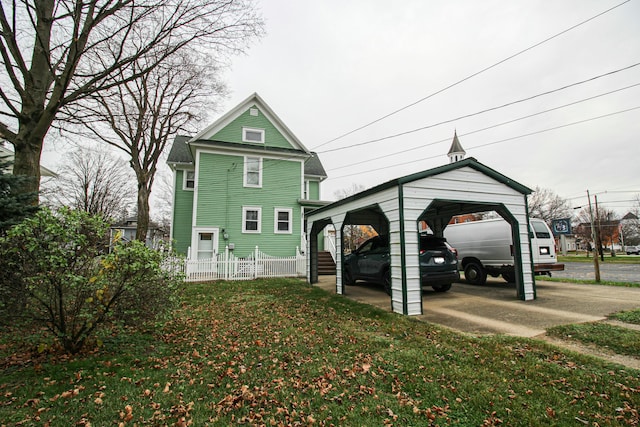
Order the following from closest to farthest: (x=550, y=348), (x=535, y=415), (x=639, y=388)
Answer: (x=535, y=415) → (x=639, y=388) → (x=550, y=348)

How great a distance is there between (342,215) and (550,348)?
235 inches

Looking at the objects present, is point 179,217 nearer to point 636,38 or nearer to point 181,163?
point 181,163

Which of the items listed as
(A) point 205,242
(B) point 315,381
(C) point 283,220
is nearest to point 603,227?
(C) point 283,220

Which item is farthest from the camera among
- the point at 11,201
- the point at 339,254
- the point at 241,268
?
the point at 241,268

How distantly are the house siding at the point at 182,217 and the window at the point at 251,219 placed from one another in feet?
12.3

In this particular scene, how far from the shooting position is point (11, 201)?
5359mm

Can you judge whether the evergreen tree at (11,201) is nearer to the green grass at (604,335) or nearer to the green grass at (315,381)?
the green grass at (315,381)

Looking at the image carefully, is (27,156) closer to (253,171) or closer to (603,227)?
(253,171)

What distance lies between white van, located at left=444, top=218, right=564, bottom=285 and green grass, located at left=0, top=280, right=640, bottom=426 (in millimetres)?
6435

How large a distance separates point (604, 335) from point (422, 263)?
12.5ft

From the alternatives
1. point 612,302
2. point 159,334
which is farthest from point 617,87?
point 159,334

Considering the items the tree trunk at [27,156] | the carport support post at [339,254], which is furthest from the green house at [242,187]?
the tree trunk at [27,156]

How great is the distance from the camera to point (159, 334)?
5195 millimetres

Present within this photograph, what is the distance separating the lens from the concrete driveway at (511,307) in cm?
540
